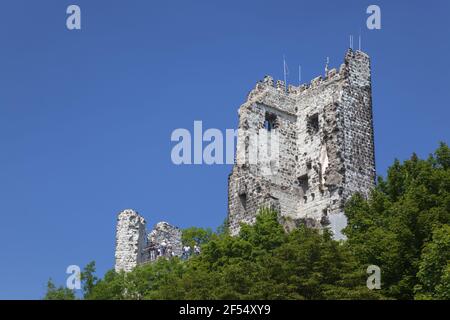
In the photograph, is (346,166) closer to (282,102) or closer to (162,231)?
(282,102)

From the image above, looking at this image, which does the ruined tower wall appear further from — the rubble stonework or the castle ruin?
the castle ruin

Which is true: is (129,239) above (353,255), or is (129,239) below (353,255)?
above

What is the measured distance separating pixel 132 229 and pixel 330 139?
60.2 ft

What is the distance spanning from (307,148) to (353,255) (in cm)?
1680

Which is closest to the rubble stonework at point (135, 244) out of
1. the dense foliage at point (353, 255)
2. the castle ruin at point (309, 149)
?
the castle ruin at point (309, 149)

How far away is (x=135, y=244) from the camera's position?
222 feet

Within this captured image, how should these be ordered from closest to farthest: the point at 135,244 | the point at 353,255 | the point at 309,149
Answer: the point at 353,255
the point at 309,149
the point at 135,244

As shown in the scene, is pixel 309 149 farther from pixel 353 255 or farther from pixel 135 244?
pixel 353 255

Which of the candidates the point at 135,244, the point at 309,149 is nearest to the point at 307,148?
the point at 309,149

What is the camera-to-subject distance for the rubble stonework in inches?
2640

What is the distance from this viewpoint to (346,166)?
178 ft

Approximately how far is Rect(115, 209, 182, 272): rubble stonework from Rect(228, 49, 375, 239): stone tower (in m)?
11.8

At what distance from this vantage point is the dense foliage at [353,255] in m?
37.9
